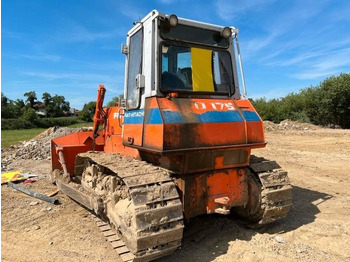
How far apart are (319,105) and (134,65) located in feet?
90.7

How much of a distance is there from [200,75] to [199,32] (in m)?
0.64

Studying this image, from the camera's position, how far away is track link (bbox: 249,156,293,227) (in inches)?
168

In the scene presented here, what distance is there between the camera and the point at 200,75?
4.16 meters

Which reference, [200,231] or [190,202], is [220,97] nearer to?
[190,202]

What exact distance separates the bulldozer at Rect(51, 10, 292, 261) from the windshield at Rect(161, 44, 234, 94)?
0.04ft

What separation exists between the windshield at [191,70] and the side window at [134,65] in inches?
17.4

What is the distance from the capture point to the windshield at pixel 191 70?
399cm

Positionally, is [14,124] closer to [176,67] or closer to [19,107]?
[19,107]

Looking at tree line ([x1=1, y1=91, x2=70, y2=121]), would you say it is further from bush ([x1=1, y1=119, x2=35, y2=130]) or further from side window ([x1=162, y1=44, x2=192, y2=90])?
side window ([x1=162, y1=44, x2=192, y2=90])

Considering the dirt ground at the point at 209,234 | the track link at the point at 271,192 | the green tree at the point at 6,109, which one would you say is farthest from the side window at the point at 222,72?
the green tree at the point at 6,109

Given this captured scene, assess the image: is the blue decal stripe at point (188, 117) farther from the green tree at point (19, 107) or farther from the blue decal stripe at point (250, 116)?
the green tree at point (19, 107)

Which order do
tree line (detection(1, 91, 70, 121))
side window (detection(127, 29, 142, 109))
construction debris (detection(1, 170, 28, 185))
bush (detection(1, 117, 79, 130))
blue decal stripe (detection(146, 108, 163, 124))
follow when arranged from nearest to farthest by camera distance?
blue decal stripe (detection(146, 108, 163, 124)), side window (detection(127, 29, 142, 109)), construction debris (detection(1, 170, 28, 185)), bush (detection(1, 117, 79, 130)), tree line (detection(1, 91, 70, 121))

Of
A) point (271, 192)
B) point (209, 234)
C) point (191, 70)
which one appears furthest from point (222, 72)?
point (209, 234)

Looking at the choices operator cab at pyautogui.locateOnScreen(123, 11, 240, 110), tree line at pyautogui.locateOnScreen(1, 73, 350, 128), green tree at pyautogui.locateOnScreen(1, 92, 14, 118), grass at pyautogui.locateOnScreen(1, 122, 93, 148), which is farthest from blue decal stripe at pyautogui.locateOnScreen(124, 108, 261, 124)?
green tree at pyautogui.locateOnScreen(1, 92, 14, 118)
